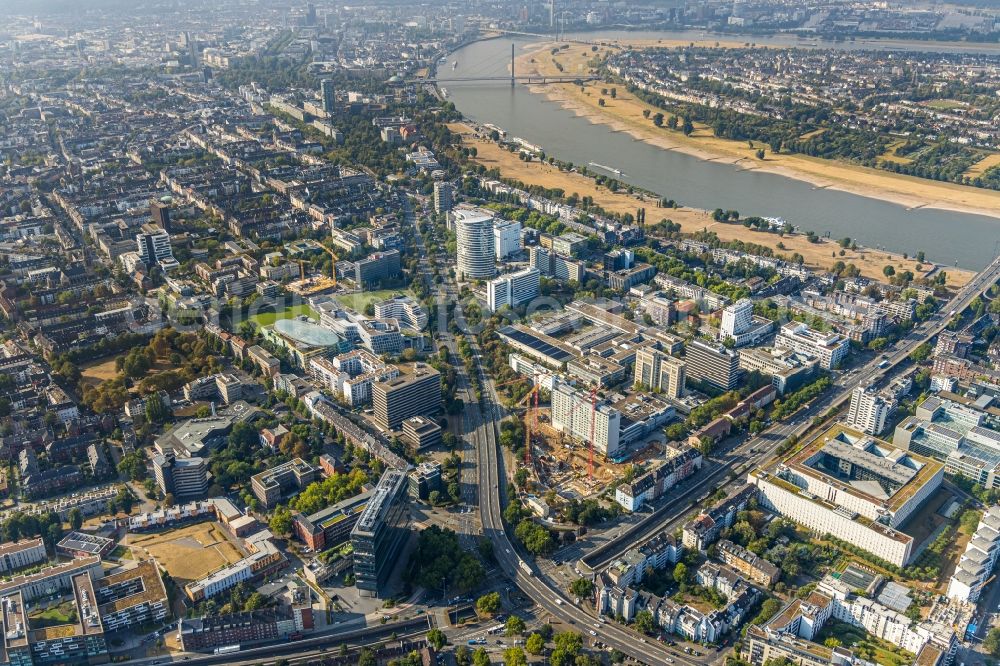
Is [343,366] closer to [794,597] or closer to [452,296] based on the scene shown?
[452,296]

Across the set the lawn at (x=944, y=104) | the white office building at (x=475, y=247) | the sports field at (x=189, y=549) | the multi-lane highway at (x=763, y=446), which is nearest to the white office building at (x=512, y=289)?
the white office building at (x=475, y=247)

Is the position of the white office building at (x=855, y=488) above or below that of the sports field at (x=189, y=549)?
above

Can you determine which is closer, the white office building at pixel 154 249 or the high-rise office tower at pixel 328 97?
the white office building at pixel 154 249

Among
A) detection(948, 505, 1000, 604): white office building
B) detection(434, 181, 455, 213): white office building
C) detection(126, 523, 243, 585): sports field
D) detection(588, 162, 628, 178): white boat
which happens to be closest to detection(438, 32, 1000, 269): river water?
detection(588, 162, 628, 178): white boat

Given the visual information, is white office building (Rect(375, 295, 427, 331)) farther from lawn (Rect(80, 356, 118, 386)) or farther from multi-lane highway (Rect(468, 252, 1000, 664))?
lawn (Rect(80, 356, 118, 386))

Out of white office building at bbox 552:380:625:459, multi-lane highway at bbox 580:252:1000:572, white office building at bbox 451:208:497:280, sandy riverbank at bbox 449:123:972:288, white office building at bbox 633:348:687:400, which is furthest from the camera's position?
sandy riverbank at bbox 449:123:972:288

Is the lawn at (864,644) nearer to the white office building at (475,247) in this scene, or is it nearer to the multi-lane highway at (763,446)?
the multi-lane highway at (763,446)
